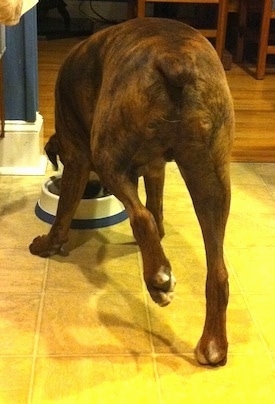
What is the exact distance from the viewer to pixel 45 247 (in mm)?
1895

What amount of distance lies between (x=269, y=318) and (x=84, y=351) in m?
0.48

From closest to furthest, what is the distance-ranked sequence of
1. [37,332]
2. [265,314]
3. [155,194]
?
[37,332] → [265,314] → [155,194]

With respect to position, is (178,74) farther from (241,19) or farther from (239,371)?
(241,19)

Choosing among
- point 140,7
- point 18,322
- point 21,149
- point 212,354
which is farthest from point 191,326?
point 140,7

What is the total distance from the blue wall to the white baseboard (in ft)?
0.11

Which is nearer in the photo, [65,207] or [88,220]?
[65,207]

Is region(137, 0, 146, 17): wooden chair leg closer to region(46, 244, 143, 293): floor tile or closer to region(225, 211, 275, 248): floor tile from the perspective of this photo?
region(225, 211, 275, 248): floor tile

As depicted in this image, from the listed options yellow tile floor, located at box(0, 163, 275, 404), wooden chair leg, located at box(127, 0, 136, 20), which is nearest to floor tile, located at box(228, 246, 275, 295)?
yellow tile floor, located at box(0, 163, 275, 404)

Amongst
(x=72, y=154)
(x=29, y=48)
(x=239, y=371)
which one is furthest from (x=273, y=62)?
(x=239, y=371)

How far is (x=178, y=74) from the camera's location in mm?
1225

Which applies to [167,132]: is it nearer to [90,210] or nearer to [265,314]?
[265,314]

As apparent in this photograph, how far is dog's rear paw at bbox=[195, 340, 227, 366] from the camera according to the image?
4.70ft

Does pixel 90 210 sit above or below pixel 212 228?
below

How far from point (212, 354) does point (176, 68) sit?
Answer: 62cm
